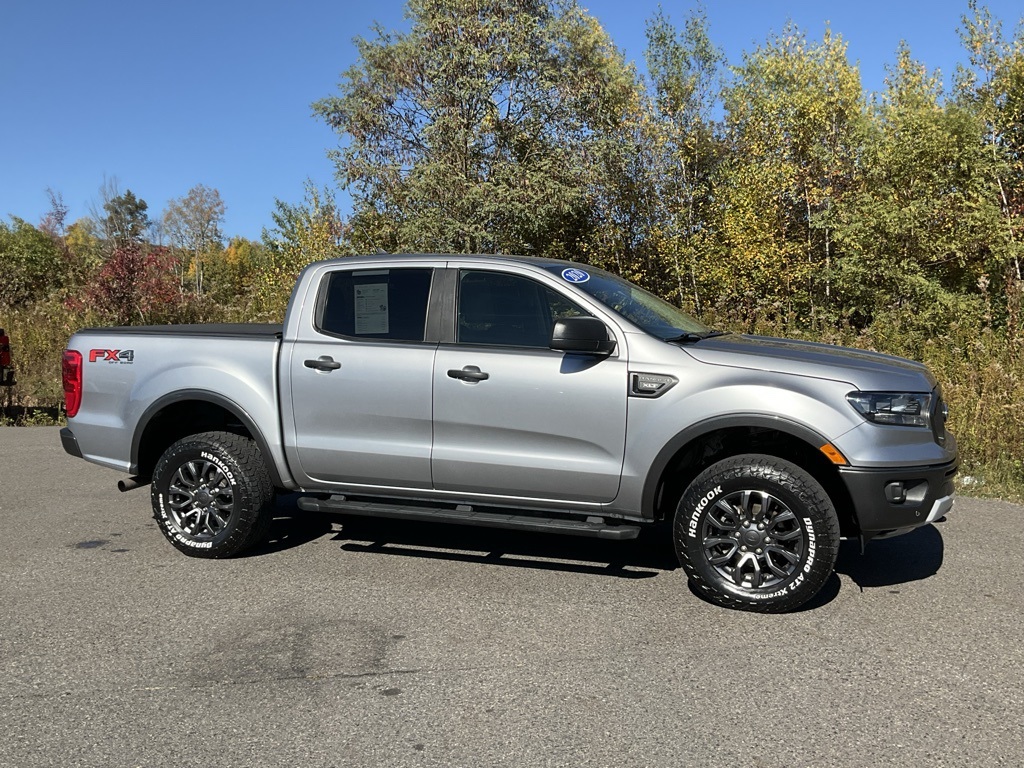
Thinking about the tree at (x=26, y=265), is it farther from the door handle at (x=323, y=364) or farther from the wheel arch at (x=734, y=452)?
the wheel arch at (x=734, y=452)

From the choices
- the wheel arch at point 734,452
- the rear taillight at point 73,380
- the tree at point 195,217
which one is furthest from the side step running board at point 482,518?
the tree at point 195,217

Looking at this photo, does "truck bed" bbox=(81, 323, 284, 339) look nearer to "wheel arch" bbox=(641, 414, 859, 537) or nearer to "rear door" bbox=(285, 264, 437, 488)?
"rear door" bbox=(285, 264, 437, 488)

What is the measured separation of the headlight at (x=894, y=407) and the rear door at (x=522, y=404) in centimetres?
122

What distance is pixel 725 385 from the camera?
185 inches

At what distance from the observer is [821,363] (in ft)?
15.3

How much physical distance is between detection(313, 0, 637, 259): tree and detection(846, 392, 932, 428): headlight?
19366mm

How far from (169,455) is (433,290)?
2.05m

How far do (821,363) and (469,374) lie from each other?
1923 mm

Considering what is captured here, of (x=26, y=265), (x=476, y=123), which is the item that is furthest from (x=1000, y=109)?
(x=26, y=265)

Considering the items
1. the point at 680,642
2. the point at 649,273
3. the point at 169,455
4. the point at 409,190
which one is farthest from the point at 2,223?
the point at 680,642

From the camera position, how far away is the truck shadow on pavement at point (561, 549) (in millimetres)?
5441

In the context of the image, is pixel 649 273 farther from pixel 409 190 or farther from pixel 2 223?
pixel 2 223

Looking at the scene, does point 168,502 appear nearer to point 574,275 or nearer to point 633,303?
point 574,275

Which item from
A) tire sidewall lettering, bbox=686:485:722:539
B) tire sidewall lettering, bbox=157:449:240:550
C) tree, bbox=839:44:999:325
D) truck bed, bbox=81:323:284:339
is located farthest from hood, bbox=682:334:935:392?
tree, bbox=839:44:999:325
